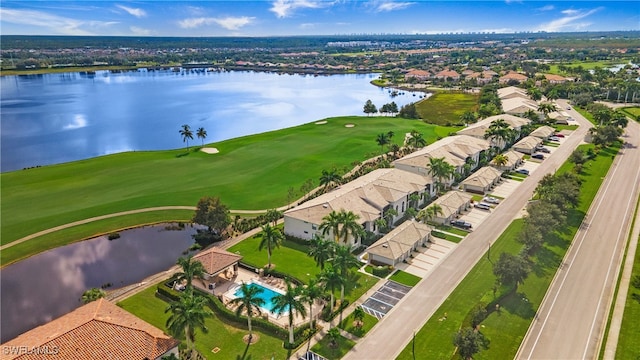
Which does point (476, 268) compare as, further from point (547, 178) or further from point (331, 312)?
point (547, 178)

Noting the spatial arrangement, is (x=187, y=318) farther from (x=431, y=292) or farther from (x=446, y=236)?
(x=446, y=236)

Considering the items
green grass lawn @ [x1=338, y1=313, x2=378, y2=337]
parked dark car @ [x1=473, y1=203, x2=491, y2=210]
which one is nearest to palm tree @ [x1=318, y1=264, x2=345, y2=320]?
green grass lawn @ [x1=338, y1=313, x2=378, y2=337]

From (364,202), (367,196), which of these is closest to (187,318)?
(364,202)

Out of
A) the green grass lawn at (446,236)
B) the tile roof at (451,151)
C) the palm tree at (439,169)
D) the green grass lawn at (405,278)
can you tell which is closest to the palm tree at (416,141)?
the tile roof at (451,151)

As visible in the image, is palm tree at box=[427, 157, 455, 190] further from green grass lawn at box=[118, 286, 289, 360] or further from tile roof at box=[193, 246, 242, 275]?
green grass lawn at box=[118, 286, 289, 360]

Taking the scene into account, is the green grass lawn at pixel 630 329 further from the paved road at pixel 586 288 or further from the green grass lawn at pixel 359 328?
the green grass lawn at pixel 359 328
